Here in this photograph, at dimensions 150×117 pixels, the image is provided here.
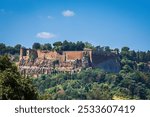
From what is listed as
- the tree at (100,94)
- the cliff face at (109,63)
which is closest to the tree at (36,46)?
the cliff face at (109,63)

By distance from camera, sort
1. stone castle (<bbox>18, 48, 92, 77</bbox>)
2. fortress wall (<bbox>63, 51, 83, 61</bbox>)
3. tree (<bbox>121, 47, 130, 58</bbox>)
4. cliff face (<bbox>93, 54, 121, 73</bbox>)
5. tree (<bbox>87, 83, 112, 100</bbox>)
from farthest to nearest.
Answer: tree (<bbox>121, 47, 130, 58</bbox>) → cliff face (<bbox>93, 54, 121, 73</bbox>) → fortress wall (<bbox>63, 51, 83, 61</bbox>) → stone castle (<bbox>18, 48, 92, 77</bbox>) → tree (<bbox>87, 83, 112, 100</bbox>)

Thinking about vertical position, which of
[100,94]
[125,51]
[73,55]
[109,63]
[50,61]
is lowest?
[100,94]

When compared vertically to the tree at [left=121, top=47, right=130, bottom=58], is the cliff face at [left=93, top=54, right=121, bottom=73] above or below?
below

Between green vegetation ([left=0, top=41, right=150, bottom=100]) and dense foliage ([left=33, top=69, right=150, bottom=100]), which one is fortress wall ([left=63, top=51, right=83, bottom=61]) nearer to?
green vegetation ([left=0, top=41, right=150, bottom=100])

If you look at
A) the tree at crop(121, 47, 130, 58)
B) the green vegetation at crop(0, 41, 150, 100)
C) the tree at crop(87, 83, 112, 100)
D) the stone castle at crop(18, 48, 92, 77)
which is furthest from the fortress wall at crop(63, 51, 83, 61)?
the tree at crop(87, 83, 112, 100)

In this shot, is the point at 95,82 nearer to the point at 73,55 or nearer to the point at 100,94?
the point at 73,55

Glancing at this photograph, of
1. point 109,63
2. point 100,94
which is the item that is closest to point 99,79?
point 109,63

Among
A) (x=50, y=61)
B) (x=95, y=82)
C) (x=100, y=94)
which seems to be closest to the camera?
(x=100, y=94)

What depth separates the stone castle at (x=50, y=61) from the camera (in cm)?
8506

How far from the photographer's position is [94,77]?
78.8 meters

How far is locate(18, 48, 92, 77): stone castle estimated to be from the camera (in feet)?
279

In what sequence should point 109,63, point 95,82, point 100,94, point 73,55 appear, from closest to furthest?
point 100,94 < point 95,82 < point 73,55 < point 109,63

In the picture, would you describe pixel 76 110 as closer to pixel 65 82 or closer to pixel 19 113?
pixel 19 113

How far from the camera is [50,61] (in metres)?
86.7
